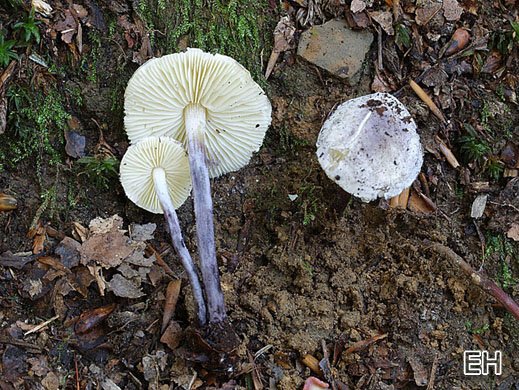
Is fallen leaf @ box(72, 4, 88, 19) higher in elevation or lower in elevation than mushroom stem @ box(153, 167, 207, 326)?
higher

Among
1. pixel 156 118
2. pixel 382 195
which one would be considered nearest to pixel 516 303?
pixel 382 195

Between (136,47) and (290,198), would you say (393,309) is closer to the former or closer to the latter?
(290,198)

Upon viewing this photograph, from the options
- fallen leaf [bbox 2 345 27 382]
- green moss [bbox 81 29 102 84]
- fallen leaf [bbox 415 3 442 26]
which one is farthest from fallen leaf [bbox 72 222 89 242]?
fallen leaf [bbox 415 3 442 26]

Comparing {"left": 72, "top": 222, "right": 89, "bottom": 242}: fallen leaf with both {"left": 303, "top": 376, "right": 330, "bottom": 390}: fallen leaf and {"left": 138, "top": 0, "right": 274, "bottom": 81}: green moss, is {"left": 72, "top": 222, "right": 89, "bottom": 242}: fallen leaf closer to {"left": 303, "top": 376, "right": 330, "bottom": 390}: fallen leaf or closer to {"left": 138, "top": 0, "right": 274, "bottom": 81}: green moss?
{"left": 138, "top": 0, "right": 274, "bottom": 81}: green moss

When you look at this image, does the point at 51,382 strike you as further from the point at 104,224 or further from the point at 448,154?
the point at 448,154

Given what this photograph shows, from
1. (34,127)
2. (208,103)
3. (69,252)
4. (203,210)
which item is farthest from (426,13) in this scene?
(69,252)
